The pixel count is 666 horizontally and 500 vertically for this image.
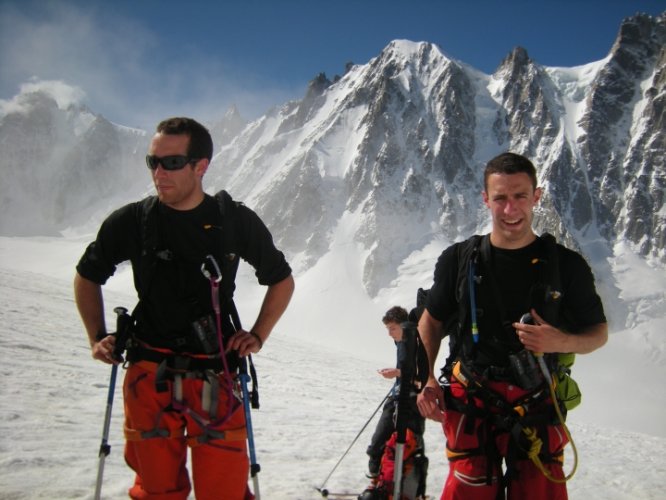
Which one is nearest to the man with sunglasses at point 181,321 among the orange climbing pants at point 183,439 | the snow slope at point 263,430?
the orange climbing pants at point 183,439

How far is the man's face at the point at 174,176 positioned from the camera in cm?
369

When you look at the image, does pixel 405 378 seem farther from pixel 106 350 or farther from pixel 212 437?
pixel 106 350

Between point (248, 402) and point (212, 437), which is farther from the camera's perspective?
point (248, 402)

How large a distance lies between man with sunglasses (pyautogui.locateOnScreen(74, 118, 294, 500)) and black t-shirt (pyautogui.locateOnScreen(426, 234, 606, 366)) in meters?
1.86

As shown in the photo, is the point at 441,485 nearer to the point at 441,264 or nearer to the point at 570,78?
the point at 441,264

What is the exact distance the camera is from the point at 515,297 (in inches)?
154

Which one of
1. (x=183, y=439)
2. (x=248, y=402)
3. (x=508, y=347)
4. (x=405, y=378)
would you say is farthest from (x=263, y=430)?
(x=508, y=347)

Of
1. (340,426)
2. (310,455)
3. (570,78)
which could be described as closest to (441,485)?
(310,455)

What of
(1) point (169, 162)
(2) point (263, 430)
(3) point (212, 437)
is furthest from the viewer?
(2) point (263, 430)

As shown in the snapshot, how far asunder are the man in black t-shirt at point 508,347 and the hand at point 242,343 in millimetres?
1481

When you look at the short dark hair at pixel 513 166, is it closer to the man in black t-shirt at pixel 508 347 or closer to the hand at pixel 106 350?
the man in black t-shirt at pixel 508 347

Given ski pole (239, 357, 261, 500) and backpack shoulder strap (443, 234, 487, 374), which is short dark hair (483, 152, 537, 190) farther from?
ski pole (239, 357, 261, 500)

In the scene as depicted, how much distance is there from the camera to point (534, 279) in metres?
3.89

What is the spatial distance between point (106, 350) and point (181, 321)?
619 millimetres
